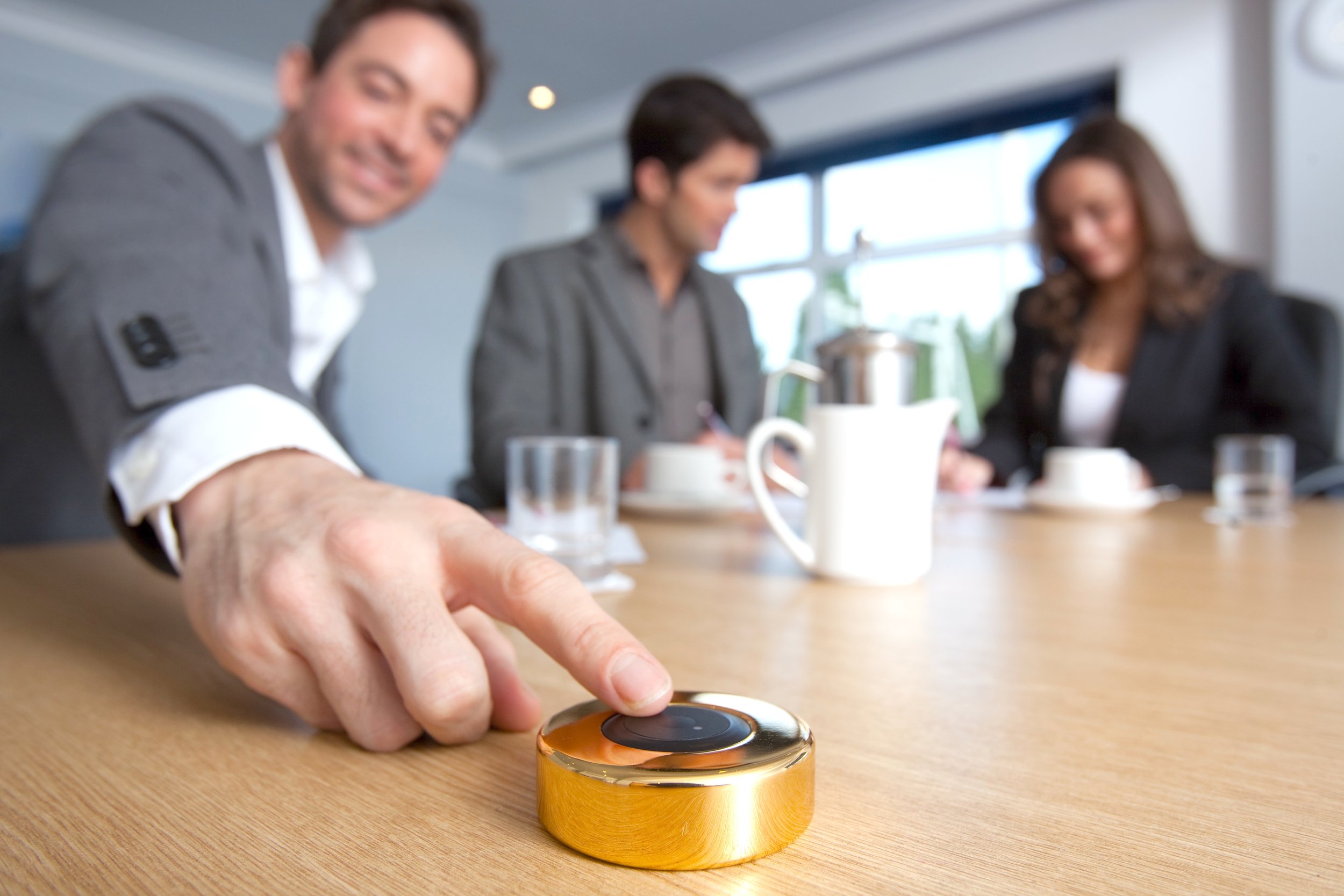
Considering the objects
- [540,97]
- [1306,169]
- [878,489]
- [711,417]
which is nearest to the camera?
[878,489]

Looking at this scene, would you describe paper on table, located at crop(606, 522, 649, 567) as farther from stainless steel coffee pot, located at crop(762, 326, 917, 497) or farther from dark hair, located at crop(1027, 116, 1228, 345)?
dark hair, located at crop(1027, 116, 1228, 345)

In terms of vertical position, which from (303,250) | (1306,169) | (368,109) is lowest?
(303,250)

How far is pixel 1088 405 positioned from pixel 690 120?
1.07 metres

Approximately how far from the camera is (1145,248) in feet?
6.04

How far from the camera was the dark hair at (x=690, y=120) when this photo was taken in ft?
5.98

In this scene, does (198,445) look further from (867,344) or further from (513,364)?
(513,364)

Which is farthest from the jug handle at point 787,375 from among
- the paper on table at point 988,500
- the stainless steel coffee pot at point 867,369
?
the paper on table at point 988,500

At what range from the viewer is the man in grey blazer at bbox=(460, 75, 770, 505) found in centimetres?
181

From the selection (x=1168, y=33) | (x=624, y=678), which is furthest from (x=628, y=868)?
(x=1168, y=33)

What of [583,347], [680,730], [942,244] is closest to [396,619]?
[680,730]

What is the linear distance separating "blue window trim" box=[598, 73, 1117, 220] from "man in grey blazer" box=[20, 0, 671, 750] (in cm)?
282

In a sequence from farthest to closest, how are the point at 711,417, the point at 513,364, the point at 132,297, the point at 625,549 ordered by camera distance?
1. the point at 711,417
2. the point at 513,364
3. the point at 625,549
4. the point at 132,297

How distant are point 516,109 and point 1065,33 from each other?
243cm

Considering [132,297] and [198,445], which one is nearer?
[198,445]
